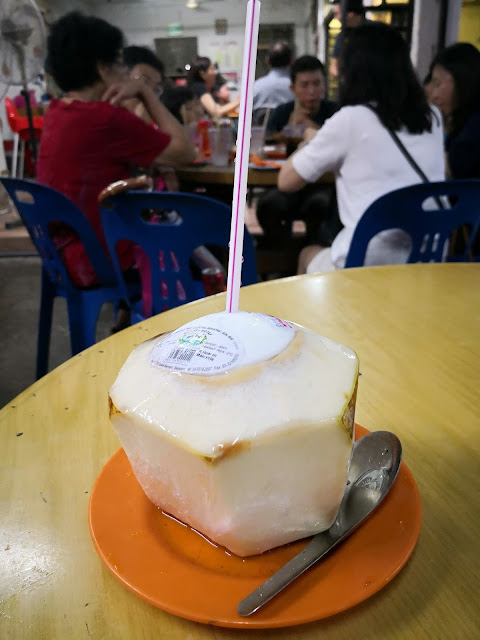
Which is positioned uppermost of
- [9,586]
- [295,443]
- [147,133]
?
[147,133]

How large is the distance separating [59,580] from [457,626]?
0.89 ft

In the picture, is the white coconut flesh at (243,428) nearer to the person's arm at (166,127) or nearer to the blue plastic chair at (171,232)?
the blue plastic chair at (171,232)

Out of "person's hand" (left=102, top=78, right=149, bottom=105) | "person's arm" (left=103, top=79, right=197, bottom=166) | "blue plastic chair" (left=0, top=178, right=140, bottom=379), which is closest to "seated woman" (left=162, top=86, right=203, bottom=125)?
"person's arm" (left=103, top=79, right=197, bottom=166)

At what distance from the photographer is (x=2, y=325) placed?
116 inches

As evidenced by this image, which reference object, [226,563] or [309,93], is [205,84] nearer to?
[309,93]

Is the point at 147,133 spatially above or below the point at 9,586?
above

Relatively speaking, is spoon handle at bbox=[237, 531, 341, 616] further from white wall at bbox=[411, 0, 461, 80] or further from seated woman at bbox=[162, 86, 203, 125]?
white wall at bbox=[411, 0, 461, 80]

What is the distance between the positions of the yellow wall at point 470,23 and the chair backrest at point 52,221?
4865mm

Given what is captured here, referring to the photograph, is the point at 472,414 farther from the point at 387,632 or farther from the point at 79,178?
the point at 79,178

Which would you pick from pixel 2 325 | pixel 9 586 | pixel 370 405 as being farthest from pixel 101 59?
pixel 9 586

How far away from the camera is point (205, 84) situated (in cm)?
567

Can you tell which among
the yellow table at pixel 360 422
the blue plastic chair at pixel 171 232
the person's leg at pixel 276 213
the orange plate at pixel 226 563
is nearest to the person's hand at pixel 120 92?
the blue plastic chair at pixel 171 232

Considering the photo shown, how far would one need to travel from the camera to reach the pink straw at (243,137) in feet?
1.15

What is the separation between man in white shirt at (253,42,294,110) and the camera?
15.3 ft
